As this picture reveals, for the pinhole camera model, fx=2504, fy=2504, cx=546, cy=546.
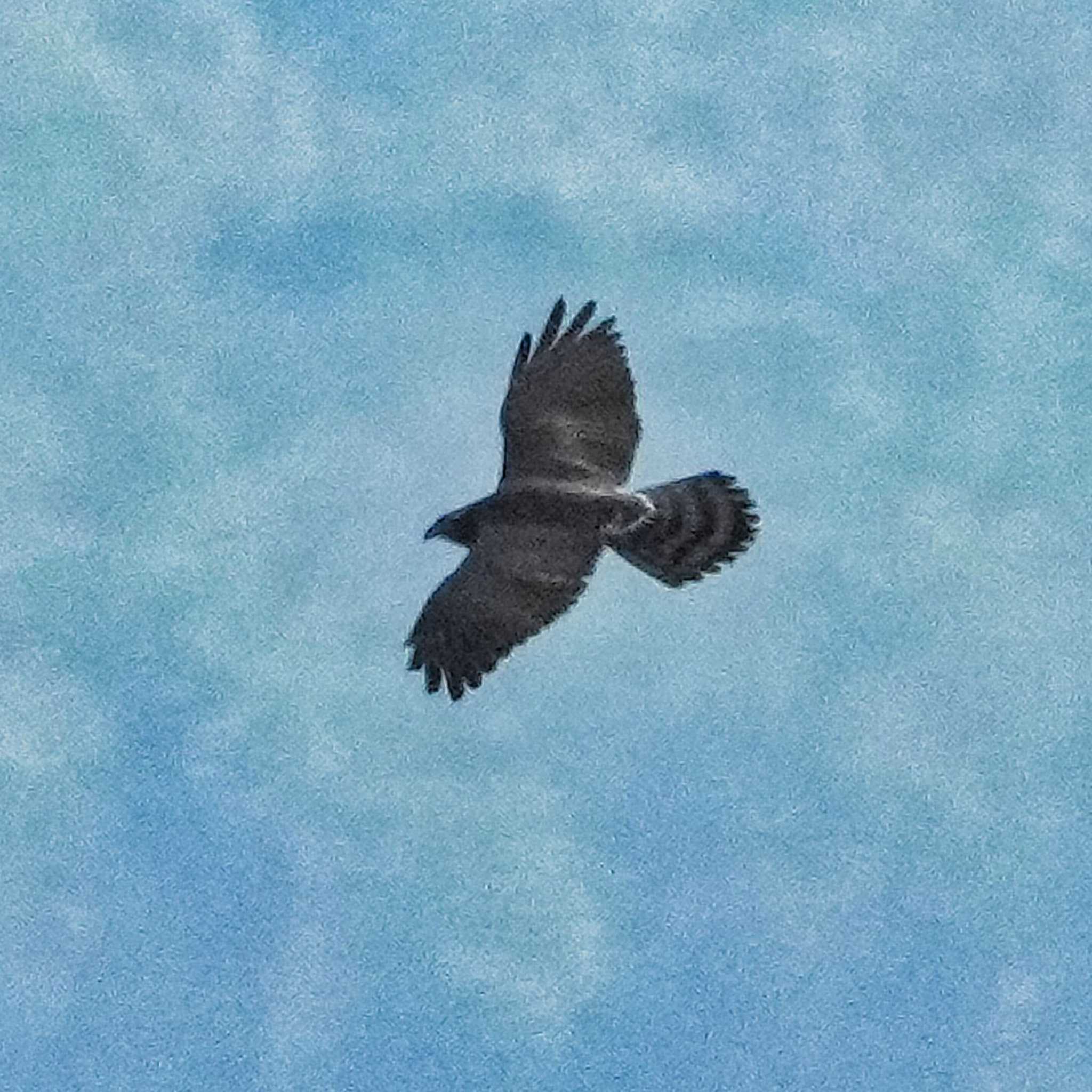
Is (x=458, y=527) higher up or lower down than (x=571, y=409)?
lower down

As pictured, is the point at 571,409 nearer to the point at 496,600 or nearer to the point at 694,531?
the point at 694,531

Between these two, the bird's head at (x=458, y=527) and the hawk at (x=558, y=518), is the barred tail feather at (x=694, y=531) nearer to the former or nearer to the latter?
the hawk at (x=558, y=518)

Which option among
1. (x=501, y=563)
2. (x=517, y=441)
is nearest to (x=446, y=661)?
(x=501, y=563)

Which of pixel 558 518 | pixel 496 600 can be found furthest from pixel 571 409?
pixel 496 600

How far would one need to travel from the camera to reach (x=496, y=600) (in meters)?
→ 21.4

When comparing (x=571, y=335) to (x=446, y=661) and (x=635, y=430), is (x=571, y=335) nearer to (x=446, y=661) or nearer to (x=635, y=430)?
(x=635, y=430)

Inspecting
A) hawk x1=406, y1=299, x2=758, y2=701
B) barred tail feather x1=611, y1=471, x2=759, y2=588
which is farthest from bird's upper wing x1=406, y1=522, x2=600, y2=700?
barred tail feather x1=611, y1=471, x2=759, y2=588

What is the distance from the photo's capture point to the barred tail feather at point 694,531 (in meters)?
22.2

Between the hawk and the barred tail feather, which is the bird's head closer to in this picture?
the hawk

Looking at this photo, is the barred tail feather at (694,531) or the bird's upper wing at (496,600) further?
the barred tail feather at (694,531)

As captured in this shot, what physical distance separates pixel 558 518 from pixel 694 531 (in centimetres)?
125

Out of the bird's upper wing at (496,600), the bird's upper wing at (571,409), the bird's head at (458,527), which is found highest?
the bird's upper wing at (571,409)

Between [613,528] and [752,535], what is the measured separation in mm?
1282

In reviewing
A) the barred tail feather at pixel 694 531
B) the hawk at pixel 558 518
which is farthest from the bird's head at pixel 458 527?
the barred tail feather at pixel 694 531
